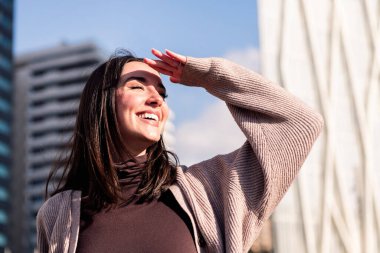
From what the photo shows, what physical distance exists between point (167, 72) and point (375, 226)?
1922 centimetres

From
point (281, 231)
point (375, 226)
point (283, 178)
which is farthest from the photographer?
point (375, 226)

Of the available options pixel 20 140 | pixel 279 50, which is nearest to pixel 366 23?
pixel 279 50

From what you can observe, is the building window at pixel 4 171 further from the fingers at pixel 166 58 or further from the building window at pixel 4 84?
the fingers at pixel 166 58

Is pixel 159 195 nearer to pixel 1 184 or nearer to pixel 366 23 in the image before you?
pixel 366 23

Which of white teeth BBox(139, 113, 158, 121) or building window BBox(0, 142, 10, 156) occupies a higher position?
white teeth BBox(139, 113, 158, 121)

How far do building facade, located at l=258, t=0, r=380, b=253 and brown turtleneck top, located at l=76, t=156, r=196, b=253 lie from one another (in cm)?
1681

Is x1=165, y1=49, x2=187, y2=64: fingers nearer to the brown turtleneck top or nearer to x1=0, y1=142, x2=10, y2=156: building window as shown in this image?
the brown turtleneck top

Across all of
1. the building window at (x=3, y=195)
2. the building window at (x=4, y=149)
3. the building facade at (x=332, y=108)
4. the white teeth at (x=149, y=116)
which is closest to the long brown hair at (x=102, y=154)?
the white teeth at (x=149, y=116)

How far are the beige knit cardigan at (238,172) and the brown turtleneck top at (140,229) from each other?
0.15ft

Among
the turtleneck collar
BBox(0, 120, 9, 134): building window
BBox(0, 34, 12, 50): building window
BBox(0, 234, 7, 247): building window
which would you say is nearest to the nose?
the turtleneck collar

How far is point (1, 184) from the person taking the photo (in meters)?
68.9

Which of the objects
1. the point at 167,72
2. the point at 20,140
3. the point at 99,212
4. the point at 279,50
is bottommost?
the point at 20,140

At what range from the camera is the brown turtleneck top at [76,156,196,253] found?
242 centimetres

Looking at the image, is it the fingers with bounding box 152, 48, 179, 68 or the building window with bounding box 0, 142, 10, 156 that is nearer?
the fingers with bounding box 152, 48, 179, 68
